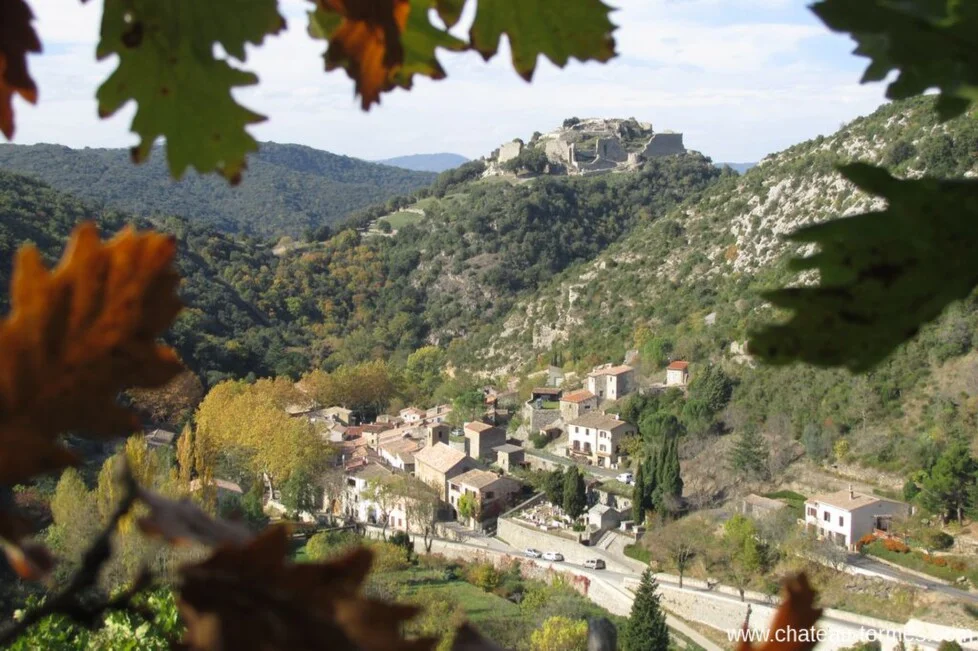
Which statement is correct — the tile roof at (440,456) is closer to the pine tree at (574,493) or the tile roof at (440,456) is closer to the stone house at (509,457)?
the stone house at (509,457)

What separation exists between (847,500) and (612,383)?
Result: 8.89 meters

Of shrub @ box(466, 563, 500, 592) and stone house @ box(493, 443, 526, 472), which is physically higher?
stone house @ box(493, 443, 526, 472)

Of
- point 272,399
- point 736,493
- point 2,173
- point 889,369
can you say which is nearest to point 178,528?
point 736,493

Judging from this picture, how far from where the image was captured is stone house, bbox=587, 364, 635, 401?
22.6 meters

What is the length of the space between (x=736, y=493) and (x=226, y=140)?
17.1m

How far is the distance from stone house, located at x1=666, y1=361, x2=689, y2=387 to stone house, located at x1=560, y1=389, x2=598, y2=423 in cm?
200

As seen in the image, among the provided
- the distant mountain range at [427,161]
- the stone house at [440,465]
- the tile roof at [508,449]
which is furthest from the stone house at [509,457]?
the distant mountain range at [427,161]

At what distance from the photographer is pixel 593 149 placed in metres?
47.1

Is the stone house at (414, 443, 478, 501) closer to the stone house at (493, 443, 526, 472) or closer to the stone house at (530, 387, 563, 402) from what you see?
the stone house at (493, 443, 526, 472)

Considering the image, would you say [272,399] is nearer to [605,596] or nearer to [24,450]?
[605,596]

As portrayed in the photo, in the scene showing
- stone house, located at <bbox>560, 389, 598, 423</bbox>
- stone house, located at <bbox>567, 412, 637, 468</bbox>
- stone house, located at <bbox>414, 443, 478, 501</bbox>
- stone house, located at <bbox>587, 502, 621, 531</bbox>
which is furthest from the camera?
stone house, located at <bbox>560, 389, 598, 423</bbox>

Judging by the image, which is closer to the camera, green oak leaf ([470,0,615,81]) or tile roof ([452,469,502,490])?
green oak leaf ([470,0,615,81])

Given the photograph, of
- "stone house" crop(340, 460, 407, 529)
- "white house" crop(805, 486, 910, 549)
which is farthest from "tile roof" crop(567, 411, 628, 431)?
"white house" crop(805, 486, 910, 549)

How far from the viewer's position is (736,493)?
54.6 feet
